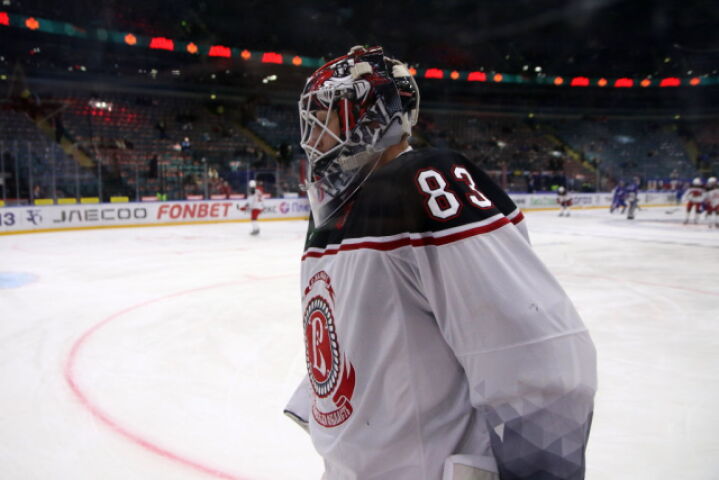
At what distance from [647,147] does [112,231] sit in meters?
31.2

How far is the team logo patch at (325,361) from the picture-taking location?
914 millimetres

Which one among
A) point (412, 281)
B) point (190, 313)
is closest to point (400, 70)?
point (412, 281)

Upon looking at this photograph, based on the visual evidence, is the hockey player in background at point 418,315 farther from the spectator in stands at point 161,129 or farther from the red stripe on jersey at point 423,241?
the spectator in stands at point 161,129

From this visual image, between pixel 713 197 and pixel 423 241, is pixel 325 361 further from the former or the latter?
pixel 713 197

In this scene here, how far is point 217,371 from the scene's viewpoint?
3.37 m

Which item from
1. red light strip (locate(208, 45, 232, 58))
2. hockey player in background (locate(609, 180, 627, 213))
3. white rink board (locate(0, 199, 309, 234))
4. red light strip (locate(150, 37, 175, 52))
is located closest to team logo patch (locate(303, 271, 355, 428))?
white rink board (locate(0, 199, 309, 234))

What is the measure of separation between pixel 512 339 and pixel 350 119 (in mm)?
515

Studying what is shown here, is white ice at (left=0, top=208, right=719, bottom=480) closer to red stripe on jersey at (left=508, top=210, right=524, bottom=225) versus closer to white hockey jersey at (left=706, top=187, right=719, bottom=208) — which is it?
red stripe on jersey at (left=508, top=210, right=524, bottom=225)

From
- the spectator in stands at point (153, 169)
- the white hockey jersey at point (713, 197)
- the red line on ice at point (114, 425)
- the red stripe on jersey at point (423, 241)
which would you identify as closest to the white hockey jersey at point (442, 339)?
the red stripe on jersey at point (423, 241)

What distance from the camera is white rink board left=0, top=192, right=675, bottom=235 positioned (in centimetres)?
1269

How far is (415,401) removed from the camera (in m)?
0.84

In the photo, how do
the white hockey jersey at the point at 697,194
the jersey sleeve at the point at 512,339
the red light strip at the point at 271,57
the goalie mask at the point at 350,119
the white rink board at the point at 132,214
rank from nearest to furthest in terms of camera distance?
the jersey sleeve at the point at 512,339 < the goalie mask at the point at 350,119 < the white rink board at the point at 132,214 < the white hockey jersey at the point at 697,194 < the red light strip at the point at 271,57

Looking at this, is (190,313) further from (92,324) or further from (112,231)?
(112,231)

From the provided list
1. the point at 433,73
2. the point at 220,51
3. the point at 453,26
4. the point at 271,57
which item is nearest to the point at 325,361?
the point at 220,51
